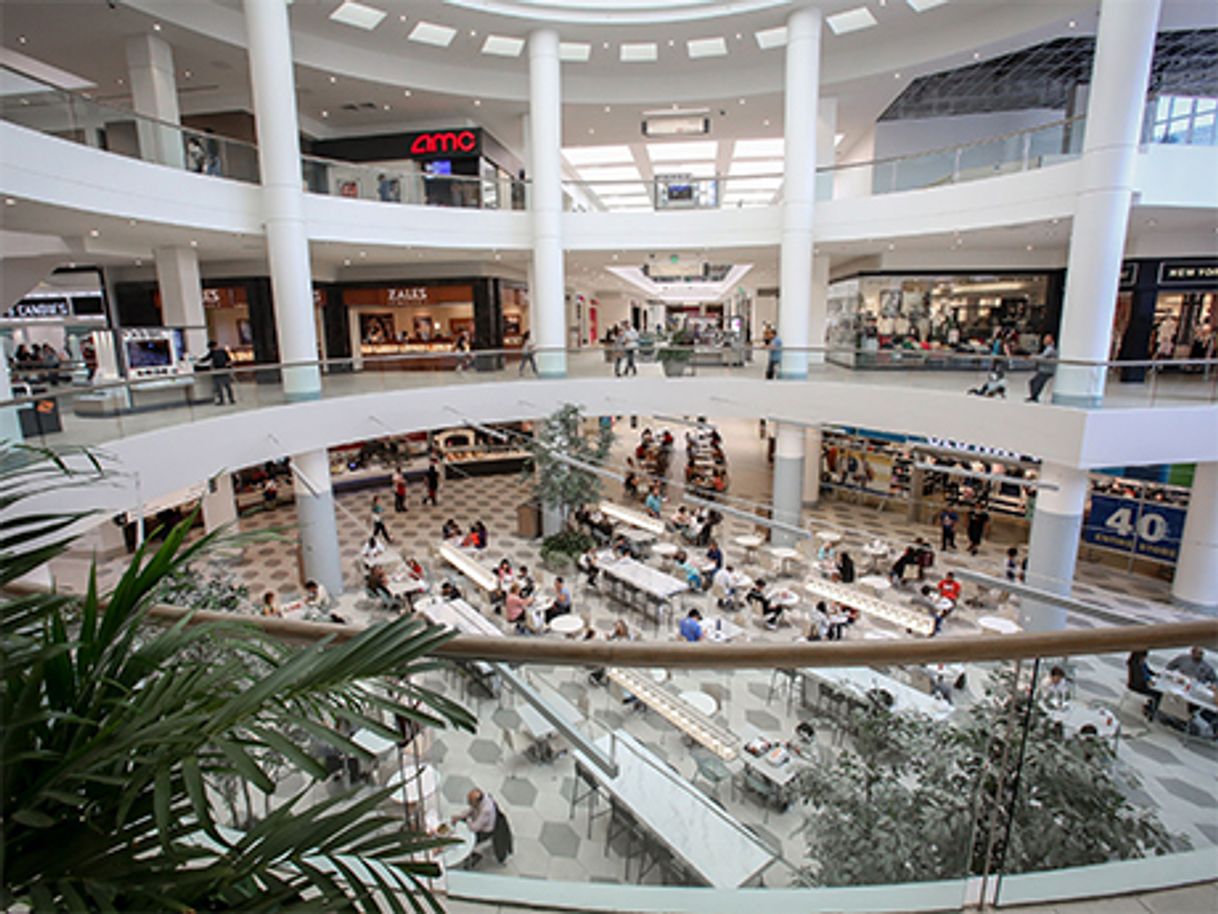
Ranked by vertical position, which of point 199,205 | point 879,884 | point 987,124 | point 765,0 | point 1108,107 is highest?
point 765,0

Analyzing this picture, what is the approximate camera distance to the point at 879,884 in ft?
6.12

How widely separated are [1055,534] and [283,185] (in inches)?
Answer: 540

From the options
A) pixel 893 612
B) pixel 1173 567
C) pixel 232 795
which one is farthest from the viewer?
pixel 1173 567

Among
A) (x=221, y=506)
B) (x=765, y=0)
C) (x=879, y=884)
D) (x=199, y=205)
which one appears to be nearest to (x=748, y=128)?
(x=765, y=0)

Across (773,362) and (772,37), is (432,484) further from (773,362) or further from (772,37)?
(772,37)

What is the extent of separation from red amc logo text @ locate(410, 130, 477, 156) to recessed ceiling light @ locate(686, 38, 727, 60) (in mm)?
6032

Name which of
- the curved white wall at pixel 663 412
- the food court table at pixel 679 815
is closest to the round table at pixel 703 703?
the food court table at pixel 679 815

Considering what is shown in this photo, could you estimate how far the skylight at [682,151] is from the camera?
816 inches

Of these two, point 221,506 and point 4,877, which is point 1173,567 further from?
point 221,506

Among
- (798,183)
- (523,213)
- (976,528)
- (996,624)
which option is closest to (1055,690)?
(996,624)

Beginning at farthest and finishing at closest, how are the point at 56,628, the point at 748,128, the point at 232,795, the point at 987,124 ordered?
the point at 748,128
the point at 987,124
the point at 232,795
the point at 56,628

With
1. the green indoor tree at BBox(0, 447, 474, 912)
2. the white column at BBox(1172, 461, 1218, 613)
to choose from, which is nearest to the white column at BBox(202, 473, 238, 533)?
the green indoor tree at BBox(0, 447, 474, 912)

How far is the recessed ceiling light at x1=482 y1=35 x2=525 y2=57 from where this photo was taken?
14.3 meters

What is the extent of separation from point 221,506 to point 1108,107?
17543 mm
